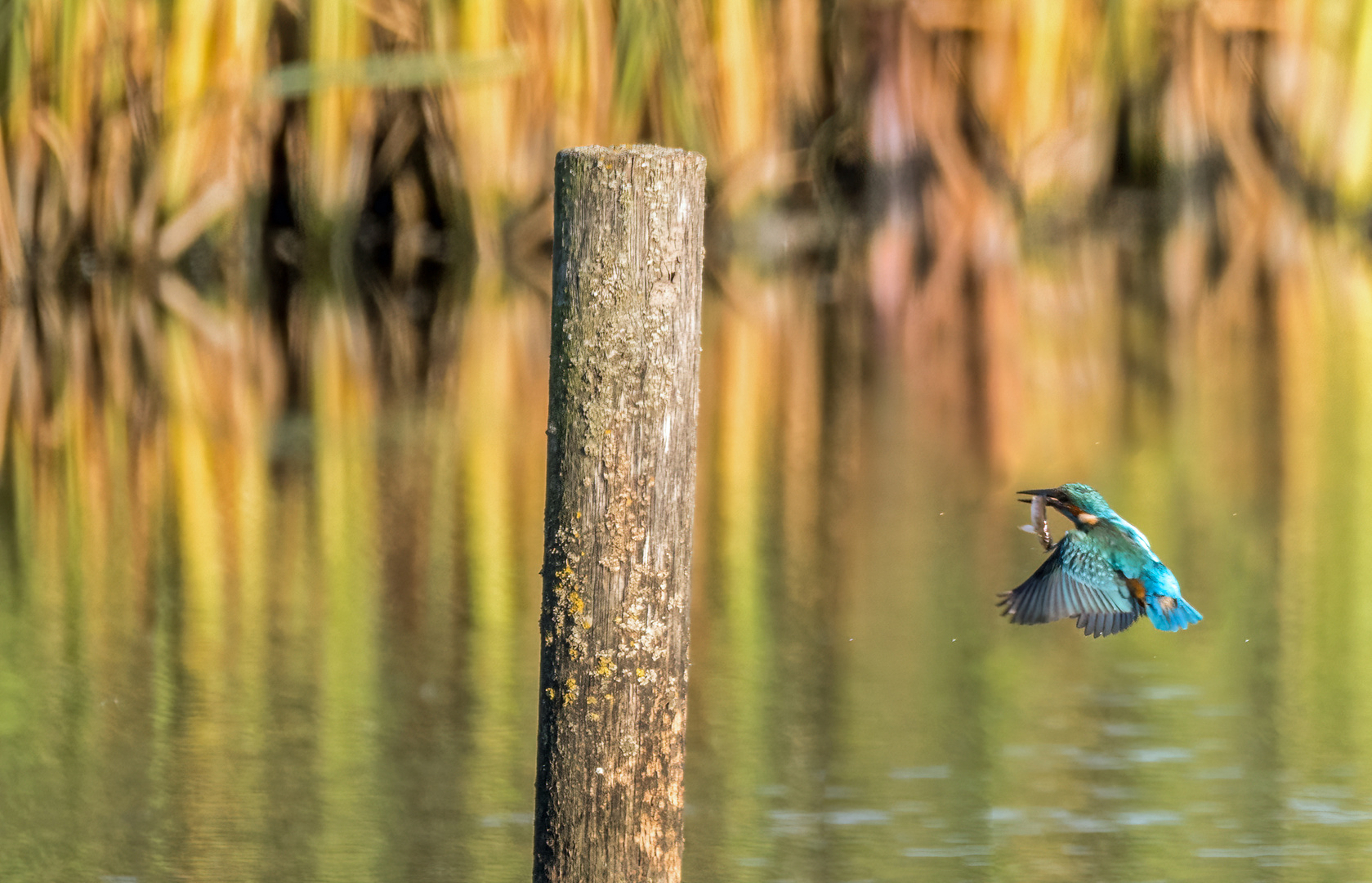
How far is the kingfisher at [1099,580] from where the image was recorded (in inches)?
162

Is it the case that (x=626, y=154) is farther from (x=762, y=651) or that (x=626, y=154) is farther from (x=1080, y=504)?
(x=762, y=651)

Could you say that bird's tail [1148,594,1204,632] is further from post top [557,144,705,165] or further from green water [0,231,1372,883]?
post top [557,144,705,165]

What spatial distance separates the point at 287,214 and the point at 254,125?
1.39 m

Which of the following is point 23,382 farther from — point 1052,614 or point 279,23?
point 1052,614

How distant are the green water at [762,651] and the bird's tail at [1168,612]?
0.59 meters

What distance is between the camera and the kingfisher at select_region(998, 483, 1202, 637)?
4105 millimetres

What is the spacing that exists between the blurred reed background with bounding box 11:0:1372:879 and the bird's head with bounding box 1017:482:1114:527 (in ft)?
2.74

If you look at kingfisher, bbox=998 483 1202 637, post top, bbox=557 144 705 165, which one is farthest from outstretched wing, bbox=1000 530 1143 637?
post top, bbox=557 144 705 165

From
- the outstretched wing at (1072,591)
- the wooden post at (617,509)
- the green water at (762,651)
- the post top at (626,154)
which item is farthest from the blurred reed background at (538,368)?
the post top at (626,154)

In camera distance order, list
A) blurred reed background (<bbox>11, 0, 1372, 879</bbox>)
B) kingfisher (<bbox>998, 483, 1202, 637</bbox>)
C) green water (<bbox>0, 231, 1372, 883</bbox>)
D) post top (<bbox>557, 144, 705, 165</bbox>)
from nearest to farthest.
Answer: post top (<bbox>557, 144, 705, 165</bbox>)
kingfisher (<bbox>998, 483, 1202, 637</bbox>)
green water (<bbox>0, 231, 1372, 883</bbox>)
blurred reed background (<bbox>11, 0, 1372, 879</bbox>)

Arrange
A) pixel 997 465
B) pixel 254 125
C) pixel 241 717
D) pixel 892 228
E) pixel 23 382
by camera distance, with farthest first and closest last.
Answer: pixel 892 228 → pixel 254 125 → pixel 23 382 → pixel 997 465 → pixel 241 717

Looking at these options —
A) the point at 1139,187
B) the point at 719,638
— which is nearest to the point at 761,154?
the point at 1139,187

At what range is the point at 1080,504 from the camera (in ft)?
13.7

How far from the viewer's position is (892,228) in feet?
53.0
